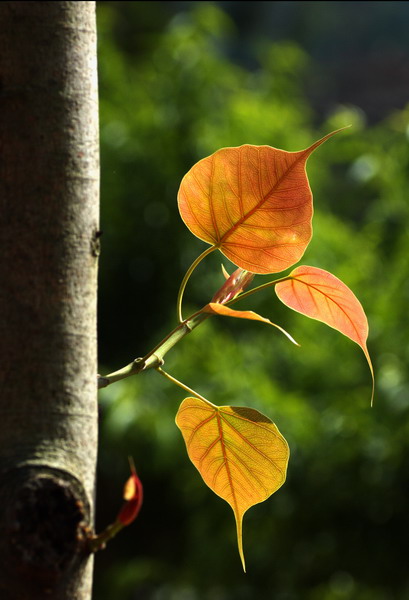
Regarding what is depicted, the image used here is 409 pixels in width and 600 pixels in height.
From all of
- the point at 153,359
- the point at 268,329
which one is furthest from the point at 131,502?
the point at 268,329

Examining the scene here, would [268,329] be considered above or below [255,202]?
below

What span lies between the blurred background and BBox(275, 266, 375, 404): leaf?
960mm

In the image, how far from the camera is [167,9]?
289cm

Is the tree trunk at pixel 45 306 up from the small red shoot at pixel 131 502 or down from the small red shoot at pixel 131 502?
up

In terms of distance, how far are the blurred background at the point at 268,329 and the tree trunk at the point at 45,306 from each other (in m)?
1.03

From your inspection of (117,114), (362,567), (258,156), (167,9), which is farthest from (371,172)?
(167,9)

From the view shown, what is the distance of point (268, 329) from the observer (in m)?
1.82

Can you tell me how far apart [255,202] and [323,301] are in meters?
0.04

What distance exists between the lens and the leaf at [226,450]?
0.86 feet

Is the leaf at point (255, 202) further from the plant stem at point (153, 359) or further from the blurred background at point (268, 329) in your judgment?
the blurred background at point (268, 329)

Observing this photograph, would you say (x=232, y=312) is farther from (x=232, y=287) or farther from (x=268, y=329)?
(x=268, y=329)

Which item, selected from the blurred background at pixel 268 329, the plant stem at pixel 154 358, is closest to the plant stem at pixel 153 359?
the plant stem at pixel 154 358

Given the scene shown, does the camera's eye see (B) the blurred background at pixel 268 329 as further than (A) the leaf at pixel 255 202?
Yes

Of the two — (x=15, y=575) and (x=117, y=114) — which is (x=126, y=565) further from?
(x=15, y=575)
